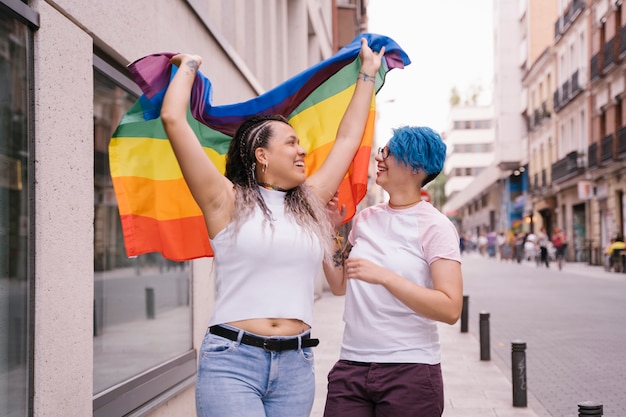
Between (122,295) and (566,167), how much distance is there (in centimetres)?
3680

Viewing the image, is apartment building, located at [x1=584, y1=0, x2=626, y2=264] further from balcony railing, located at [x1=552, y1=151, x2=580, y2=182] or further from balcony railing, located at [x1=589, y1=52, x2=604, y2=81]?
balcony railing, located at [x1=552, y1=151, x2=580, y2=182]

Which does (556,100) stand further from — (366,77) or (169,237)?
(169,237)

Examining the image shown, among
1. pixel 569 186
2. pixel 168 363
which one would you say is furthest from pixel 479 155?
pixel 168 363

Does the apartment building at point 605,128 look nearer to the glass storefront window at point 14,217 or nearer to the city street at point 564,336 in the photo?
the city street at point 564,336

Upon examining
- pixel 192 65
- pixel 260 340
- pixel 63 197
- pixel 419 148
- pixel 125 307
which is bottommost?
pixel 125 307

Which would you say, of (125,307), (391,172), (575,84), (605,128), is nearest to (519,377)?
(391,172)

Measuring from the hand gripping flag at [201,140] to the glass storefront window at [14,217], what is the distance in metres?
0.51

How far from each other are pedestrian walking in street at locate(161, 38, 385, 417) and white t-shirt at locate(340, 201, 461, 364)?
1.26 feet

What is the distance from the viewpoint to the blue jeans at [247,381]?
2857 millimetres

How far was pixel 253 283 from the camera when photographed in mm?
2934

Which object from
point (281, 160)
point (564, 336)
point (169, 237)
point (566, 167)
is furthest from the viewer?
point (566, 167)

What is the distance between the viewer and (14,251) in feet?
12.9

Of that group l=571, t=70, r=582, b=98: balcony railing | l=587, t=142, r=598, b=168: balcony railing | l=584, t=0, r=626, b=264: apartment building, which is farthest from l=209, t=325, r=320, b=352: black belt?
l=571, t=70, r=582, b=98: balcony railing

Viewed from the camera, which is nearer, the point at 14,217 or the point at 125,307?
the point at 14,217
